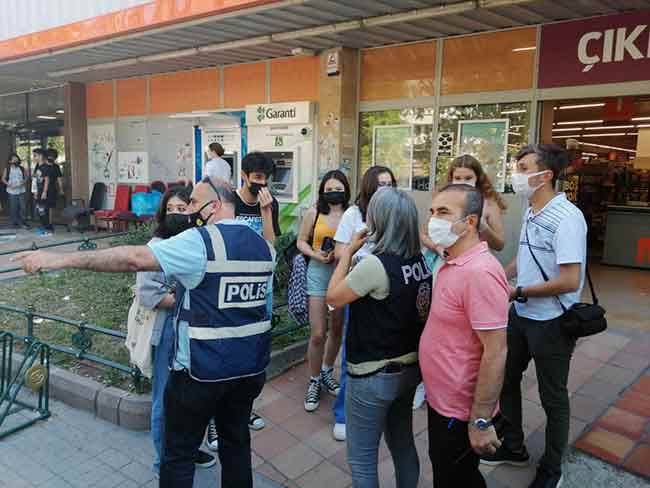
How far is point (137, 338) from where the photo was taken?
9.88 feet

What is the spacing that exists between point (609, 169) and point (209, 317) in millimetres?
12392

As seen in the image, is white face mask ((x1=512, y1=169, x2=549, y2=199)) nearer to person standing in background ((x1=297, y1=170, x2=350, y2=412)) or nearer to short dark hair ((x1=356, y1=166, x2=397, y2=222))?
short dark hair ((x1=356, y1=166, x2=397, y2=222))

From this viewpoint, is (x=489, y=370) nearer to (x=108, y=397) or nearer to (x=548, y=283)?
(x=548, y=283)

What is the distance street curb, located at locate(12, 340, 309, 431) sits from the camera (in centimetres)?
379

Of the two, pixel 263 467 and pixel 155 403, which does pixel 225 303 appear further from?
pixel 263 467

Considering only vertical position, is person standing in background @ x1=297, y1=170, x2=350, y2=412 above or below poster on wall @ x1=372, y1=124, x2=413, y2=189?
below

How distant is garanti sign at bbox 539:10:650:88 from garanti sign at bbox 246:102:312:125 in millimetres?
3931

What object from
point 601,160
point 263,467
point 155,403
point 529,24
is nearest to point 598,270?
point 529,24

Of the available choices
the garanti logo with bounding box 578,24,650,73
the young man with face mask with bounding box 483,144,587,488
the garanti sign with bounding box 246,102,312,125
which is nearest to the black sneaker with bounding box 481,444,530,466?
the young man with face mask with bounding box 483,144,587,488

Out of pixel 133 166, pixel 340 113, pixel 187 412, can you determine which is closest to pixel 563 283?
pixel 187 412

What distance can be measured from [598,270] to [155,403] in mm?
7932

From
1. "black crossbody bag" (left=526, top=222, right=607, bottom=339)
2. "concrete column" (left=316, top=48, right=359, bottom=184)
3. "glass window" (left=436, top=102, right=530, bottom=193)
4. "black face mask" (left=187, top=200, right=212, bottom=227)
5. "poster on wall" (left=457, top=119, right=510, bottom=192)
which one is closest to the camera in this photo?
"black face mask" (left=187, top=200, right=212, bottom=227)

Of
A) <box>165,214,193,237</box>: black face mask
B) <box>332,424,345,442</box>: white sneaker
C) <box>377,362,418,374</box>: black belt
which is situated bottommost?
<box>332,424,345,442</box>: white sneaker

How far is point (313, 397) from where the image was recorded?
13.0 ft
